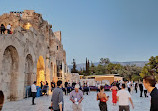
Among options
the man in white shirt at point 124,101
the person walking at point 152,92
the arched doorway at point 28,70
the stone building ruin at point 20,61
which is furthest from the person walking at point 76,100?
the arched doorway at point 28,70

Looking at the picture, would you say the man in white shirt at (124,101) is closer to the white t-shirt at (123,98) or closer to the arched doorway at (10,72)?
the white t-shirt at (123,98)

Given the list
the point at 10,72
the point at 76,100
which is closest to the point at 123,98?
the point at 76,100

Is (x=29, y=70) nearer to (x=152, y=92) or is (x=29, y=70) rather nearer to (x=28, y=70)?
(x=28, y=70)

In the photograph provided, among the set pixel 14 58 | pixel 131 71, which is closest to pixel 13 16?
pixel 14 58

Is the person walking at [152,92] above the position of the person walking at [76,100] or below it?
above

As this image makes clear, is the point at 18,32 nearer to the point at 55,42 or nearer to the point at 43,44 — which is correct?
the point at 43,44

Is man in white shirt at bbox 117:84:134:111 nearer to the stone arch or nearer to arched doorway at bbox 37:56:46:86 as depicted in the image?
the stone arch

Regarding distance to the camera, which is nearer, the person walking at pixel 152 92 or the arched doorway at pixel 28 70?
the person walking at pixel 152 92

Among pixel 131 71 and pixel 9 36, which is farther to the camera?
pixel 131 71

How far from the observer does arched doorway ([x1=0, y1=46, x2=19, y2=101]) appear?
11.4 metres

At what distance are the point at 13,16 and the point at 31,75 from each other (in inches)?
729

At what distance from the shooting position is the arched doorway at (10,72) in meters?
11.4

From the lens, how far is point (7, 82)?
11562 millimetres

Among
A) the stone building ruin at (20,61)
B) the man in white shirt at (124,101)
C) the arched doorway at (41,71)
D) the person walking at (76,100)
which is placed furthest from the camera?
the arched doorway at (41,71)
